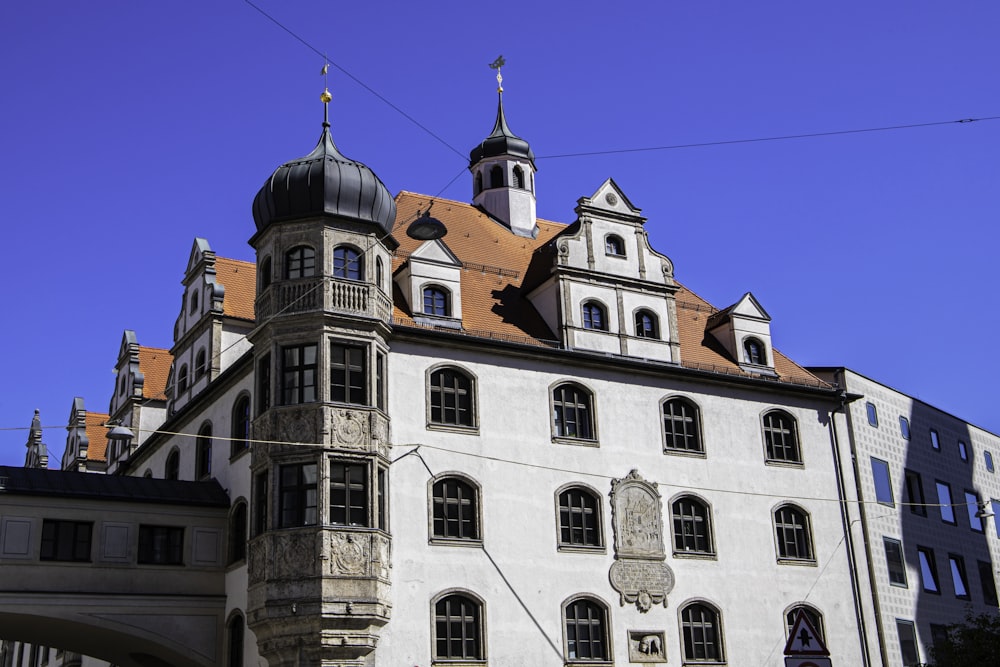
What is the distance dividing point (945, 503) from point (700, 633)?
42.2 ft

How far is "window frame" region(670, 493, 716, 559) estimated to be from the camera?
3291cm

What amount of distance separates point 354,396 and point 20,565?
8965 millimetres

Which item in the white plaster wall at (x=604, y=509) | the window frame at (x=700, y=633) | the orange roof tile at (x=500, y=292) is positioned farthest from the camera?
the orange roof tile at (x=500, y=292)

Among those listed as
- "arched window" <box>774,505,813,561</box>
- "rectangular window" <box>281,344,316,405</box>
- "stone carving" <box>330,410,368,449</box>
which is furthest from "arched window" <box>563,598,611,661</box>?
"rectangular window" <box>281,344,316,405</box>

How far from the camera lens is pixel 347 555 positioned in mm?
27516

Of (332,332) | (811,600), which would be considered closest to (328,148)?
(332,332)

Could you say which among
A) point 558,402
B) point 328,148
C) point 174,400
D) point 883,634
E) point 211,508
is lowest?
point 883,634

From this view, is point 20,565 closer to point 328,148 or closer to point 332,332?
point 332,332

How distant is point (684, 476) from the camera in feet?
111

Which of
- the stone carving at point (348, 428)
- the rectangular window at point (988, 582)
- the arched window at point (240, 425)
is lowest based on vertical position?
the rectangular window at point (988, 582)

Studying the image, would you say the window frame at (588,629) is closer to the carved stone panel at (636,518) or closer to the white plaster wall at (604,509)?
the white plaster wall at (604,509)

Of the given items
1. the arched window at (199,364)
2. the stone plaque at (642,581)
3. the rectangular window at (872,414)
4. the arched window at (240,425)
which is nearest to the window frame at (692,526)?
the stone plaque at (642,581)

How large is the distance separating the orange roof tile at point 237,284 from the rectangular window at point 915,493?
21.7m

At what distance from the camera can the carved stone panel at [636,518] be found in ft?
105
